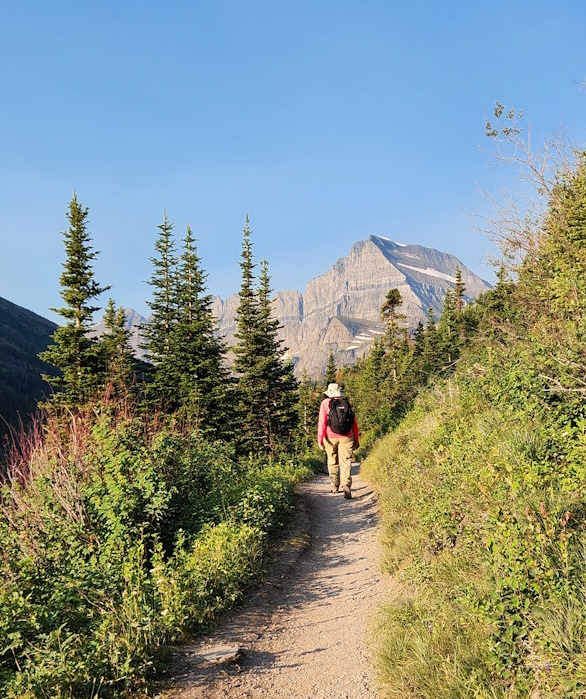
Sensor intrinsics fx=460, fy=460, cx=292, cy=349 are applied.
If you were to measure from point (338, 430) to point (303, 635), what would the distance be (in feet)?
20.0

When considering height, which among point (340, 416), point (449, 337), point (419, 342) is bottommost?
point (340, 416)

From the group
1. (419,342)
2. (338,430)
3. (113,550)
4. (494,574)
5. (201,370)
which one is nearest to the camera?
(494,574)

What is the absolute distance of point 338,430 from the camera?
1061 centimetres

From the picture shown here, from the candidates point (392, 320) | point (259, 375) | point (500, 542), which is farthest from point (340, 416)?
point (392, 320)

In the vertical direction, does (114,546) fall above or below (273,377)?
below

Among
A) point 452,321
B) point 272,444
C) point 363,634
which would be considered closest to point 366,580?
point 363,634

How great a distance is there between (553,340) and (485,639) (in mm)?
4160

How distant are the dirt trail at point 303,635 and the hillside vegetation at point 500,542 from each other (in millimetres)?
372

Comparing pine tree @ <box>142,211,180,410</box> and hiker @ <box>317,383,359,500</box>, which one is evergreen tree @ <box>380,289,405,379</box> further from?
hiker @ <box>317,383,359,500</box>

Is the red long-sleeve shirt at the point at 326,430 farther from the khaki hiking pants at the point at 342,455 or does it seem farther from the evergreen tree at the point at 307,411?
the evergreen tree at the point at 307,411

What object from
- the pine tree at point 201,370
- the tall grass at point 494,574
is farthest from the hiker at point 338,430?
the pine tree at point 201,370

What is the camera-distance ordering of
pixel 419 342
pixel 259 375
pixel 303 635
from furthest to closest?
pixel 419 342, pixel 259 375, pixel 303 635

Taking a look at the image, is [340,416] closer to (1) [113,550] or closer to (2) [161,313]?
(1) [113,550]

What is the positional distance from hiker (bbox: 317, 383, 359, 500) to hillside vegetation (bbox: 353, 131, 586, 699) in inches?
90.9
